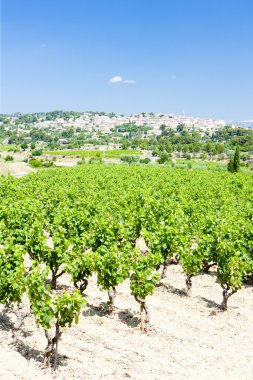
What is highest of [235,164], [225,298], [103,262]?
[103,262]

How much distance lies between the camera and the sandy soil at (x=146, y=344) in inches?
361

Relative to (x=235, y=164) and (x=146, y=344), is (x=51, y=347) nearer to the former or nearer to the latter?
(x=146, y=344)

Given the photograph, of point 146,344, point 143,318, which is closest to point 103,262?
point 143,318

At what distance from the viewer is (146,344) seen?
1044 cm

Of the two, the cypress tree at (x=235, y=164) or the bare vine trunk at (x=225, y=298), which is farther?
the cypress tree at (x=235, y=164)

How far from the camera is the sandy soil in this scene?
917 cm

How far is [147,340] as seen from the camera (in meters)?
10.7

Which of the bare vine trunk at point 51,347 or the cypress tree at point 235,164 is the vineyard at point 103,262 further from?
the cypress tree at point 235,164

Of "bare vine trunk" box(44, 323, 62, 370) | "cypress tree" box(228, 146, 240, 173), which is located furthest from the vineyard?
"cypress tree" box(228, 146, 240, 173)

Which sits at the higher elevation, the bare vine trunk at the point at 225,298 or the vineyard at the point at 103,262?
the vineyard at the point at 103,262

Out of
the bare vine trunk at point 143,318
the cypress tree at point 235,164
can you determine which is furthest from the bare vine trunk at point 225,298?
the cypress tree at point 235,164

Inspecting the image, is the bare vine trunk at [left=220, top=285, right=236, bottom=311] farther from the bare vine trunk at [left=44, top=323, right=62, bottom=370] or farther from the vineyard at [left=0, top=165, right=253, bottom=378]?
the bare vine trunk at [left=44, top=323, right=62, bottom=370]

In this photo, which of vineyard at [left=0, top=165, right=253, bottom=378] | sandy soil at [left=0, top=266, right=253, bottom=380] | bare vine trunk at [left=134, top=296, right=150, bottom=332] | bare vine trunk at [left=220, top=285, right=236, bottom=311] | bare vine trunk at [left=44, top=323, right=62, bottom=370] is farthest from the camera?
bare vine trunk at [left=220, top=285, right=236, bottom=311]

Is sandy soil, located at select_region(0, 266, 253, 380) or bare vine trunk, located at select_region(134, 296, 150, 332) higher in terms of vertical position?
bare vine trunk, located at select_region(134, 296, 150, 332)
